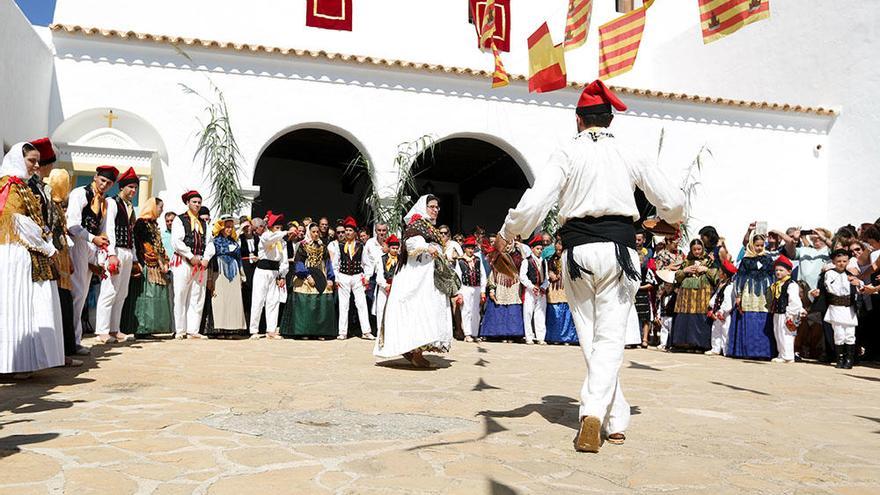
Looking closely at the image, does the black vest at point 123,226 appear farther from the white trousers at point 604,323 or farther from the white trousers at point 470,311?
the white trousers at point 604,323

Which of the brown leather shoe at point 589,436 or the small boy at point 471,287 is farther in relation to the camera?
the small boy at point 471,287

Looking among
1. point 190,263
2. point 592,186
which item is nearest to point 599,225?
point 592,186

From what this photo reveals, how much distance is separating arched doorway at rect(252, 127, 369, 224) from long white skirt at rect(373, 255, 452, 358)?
9.96m

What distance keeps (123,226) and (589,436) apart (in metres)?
6.42

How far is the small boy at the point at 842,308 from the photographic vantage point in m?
8.66

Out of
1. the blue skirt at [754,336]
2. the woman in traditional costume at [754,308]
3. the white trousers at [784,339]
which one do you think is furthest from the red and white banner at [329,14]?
the white trousers at [784,339]

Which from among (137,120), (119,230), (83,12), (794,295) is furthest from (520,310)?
(83,12)

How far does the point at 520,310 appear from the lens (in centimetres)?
1147

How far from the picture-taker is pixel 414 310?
6957mm

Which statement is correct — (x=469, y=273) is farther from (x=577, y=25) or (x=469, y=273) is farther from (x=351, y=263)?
(x=577, y=25)

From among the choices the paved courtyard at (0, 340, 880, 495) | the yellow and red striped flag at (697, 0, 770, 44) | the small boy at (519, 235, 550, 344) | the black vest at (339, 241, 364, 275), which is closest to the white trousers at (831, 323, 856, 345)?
the paved courtyard at (0, 340, 880, 495)

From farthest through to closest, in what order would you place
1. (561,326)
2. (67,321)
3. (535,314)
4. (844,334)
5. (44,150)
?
(535,314) → (561,326) → (844,334) → (67,321) → (44,150)

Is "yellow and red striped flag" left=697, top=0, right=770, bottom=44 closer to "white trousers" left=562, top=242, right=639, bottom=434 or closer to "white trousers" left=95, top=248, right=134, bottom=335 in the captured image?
"white trousers" left=562, top=242, right=639, bottom=434

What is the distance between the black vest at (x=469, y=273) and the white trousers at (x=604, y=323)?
759 centimetres
